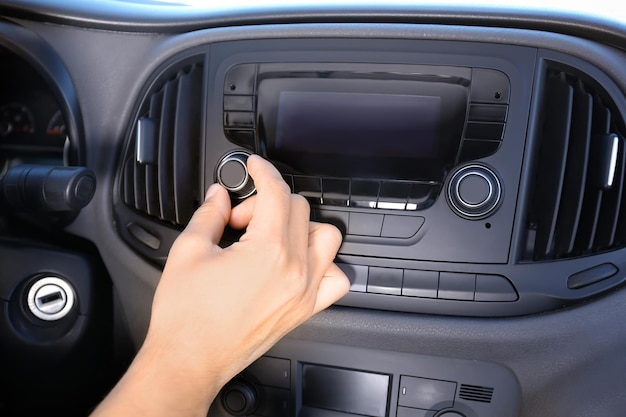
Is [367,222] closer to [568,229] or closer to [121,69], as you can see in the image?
[568,229]

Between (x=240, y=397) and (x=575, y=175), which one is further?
(x=240, y=397)

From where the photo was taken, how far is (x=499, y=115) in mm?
944

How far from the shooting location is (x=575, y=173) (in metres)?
0.94

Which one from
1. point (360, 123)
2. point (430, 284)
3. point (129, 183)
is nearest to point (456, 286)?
point (430, 284)

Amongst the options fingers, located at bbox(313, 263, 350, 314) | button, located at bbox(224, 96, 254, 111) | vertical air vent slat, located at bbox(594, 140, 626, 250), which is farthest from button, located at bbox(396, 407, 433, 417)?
button, located at bbox(224, 96, 254, 111)

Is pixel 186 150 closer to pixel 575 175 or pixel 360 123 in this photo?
pixel 360 123

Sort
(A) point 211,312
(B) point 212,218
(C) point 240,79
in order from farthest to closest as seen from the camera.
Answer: (C) point 240,79, (B) point 212,218, (A) point 211,312

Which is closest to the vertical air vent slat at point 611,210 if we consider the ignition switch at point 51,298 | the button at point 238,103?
the button at point 238,103

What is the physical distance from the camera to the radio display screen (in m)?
0.97

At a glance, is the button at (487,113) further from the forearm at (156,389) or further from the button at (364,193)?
the forearm at (156,389)

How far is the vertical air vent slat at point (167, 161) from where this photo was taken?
1075 millimetres

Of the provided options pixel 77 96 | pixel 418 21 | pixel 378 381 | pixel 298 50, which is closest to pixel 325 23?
pixel 298 50

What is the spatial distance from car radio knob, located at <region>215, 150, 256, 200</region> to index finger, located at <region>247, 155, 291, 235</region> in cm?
18

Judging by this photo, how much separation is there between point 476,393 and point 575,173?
1.53 ft
